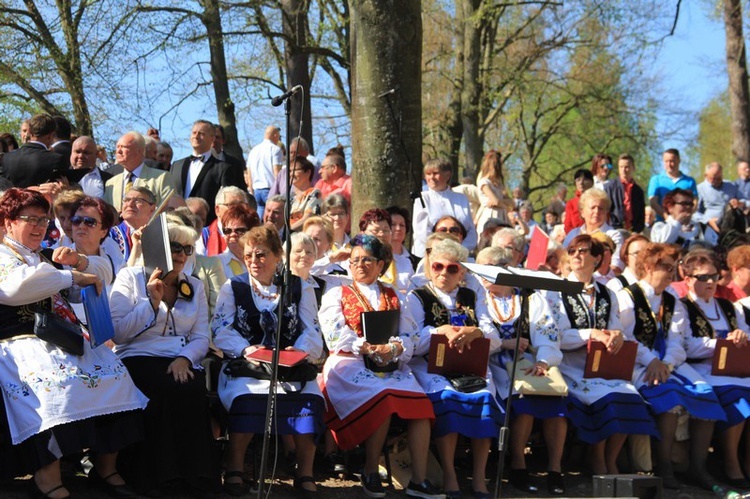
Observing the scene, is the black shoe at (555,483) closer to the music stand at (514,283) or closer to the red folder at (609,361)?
the red folder at (609,361)

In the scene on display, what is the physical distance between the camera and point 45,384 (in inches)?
226

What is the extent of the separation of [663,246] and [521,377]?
6.17 ft

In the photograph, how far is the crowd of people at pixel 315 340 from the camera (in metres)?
5.96

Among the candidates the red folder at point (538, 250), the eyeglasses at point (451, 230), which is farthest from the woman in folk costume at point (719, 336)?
the eyeglasses at point (451, 230)

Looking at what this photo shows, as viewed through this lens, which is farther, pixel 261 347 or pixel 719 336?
pixel 719 336

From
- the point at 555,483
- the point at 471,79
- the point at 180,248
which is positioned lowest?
the point at 555,483

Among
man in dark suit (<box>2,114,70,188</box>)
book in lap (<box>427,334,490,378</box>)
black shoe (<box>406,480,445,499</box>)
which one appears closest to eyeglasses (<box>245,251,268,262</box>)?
book in lap (<box>427,334,490,378</box>)

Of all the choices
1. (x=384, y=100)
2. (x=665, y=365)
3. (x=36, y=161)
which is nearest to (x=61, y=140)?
(x=36, y=161)

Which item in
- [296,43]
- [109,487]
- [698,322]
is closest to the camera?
[109,487]

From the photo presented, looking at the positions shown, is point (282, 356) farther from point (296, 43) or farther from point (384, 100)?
point (296, 43)

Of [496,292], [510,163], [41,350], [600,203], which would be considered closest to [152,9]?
[600,203]

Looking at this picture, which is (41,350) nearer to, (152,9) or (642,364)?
(642,364)

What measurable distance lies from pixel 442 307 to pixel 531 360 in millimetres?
818

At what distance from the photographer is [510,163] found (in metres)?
37.7
